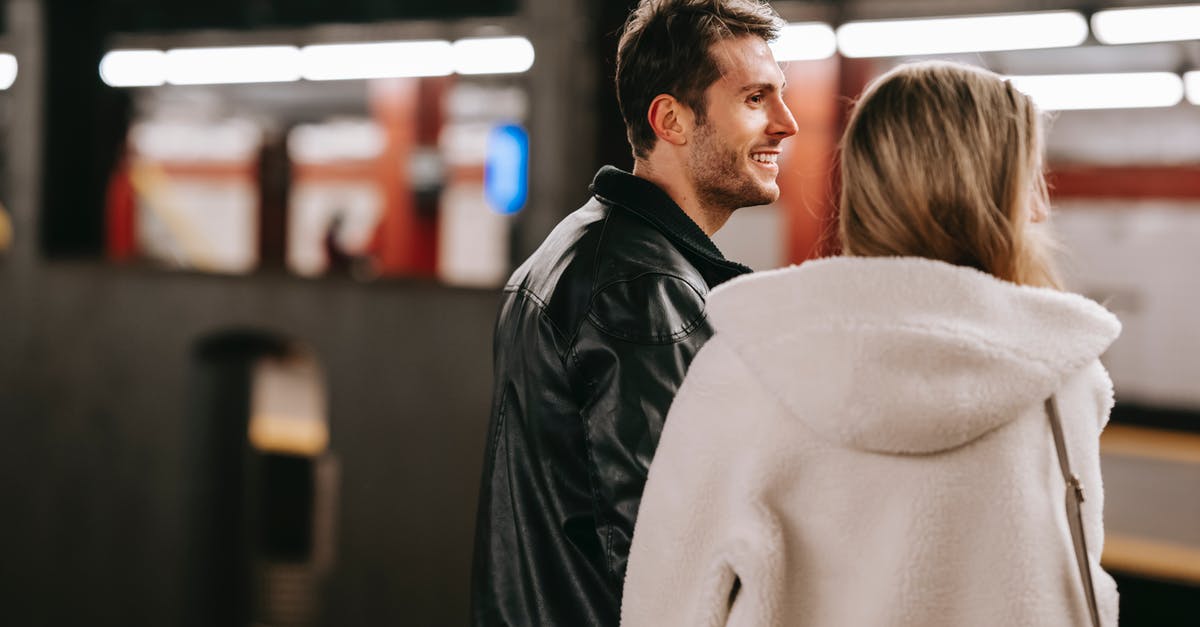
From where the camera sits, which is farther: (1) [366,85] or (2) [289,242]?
(1) [366,85]

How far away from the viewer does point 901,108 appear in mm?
1375

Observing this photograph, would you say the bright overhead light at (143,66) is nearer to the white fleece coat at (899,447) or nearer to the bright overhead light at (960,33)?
the bright overhead light at (960,33)

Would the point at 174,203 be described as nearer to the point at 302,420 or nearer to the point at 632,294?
the point at 302,420

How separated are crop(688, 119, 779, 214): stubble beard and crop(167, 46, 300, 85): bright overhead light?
8.39 metres

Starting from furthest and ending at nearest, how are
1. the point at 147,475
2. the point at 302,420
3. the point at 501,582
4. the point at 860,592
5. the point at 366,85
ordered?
the point at 366,85, the point at 302,420, the point at 147,475, the point at 501,582, the point at 860,592

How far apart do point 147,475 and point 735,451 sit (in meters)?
5.17

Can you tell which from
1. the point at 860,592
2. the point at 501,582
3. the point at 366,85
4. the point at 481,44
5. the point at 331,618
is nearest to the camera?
the point at 860,592

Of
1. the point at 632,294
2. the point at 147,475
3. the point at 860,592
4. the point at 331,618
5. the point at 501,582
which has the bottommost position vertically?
the point at 331,618

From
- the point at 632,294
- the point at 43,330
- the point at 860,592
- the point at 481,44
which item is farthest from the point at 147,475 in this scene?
the point at 860,592

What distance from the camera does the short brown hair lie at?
1.79 metres

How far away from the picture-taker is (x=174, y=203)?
9203 millimetres

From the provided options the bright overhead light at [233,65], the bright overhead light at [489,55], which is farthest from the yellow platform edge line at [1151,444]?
the bright overhead light at [233,65]

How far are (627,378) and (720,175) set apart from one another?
0.38 metres

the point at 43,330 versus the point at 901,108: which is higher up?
the point at 901,108
